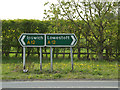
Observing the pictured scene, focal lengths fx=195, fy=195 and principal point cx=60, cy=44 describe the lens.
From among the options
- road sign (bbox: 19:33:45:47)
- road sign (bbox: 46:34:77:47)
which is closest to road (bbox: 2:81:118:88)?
road sign (bbox: 19:33:45:47)

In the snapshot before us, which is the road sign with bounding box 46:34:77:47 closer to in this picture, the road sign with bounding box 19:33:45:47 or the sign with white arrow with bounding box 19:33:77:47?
the sign with white arrow with bounding box 19:33:77:47

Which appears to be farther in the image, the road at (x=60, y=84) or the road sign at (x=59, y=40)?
the road sign at (x=59, y=40)

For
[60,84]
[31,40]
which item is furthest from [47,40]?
[60,84]

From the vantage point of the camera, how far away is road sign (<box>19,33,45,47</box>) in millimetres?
9812

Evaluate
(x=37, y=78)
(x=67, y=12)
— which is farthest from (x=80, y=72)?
(x=67, y=12)

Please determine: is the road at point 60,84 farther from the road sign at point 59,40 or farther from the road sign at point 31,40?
the road sign at point 59,40

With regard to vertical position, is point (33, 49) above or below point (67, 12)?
below

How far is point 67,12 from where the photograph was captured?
14562 millimetres

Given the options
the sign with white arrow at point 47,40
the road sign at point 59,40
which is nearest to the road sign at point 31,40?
the sign with white arrow at point 47,40

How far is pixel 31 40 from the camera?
32.4ft

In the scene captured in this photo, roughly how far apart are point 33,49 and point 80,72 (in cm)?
654

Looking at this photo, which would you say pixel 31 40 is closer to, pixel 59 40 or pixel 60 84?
pixel 59 40

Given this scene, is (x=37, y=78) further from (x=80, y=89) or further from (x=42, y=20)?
(x=42, y=20)

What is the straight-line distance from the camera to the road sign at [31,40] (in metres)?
9.81
